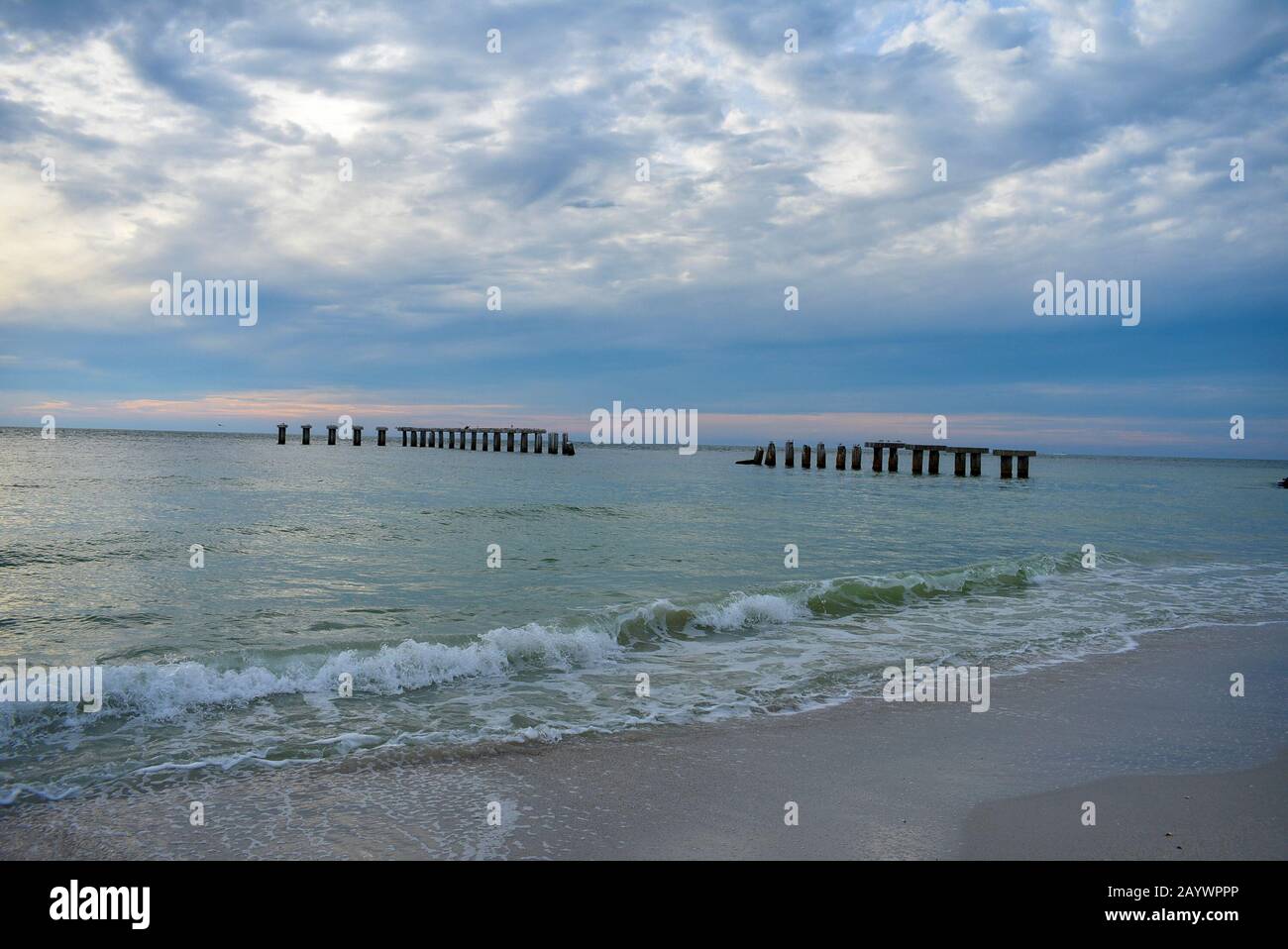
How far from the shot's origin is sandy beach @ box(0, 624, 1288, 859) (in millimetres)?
4180

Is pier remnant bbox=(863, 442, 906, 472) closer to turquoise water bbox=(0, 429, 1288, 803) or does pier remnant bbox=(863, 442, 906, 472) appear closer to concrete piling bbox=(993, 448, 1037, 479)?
concrete piling bbox=(993, 448, 1037, 479)

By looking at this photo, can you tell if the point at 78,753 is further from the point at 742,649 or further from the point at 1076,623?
the point at 1076,623

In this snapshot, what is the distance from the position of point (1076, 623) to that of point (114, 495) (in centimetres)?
2632

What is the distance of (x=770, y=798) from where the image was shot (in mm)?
4797

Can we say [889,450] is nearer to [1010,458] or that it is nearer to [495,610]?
[1010,458]

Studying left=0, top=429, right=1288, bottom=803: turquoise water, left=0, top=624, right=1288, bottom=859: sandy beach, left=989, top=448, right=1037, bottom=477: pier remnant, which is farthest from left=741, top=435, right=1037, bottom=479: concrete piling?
left=0, top=624, right=1288, bottom=859: sandy beach

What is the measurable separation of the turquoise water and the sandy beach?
57 centimetres

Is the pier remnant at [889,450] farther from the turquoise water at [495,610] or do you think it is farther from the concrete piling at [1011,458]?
the turquoise water at [495,610]

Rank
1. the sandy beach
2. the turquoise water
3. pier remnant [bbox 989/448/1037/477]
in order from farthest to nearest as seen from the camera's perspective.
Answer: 1. pier remnant [bbox 989/448/1037/477]
2. the turquoise water
3. the sandy beach

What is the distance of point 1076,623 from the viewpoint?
11086 mm

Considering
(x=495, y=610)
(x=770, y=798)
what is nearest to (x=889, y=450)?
(x=495, y=610)

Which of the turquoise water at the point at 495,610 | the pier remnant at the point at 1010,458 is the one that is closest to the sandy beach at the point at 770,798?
the turquoise water at the point at 495,610
